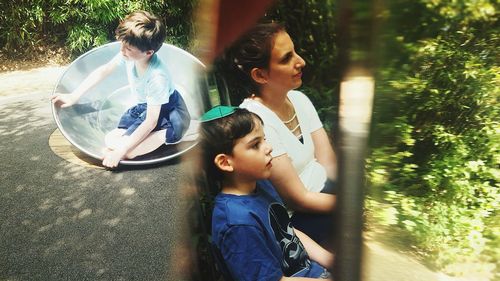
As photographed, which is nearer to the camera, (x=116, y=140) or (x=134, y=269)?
(x=134, y=269)

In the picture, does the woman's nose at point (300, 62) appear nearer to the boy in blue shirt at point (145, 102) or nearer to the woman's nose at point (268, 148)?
the woman's nose at point (268, 148)

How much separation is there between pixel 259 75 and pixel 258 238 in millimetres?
479

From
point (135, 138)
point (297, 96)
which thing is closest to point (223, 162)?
point (297, 96)

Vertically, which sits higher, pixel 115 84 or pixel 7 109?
pixel 115 84

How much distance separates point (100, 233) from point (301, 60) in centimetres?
298

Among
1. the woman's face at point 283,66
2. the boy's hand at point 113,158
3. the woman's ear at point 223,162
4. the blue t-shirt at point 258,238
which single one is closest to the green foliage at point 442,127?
the woman's face at point 283,66

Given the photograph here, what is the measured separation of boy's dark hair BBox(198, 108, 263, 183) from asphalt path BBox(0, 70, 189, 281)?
1.41m

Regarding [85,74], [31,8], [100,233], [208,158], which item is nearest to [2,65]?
[31,8]

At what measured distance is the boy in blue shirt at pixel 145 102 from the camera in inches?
172

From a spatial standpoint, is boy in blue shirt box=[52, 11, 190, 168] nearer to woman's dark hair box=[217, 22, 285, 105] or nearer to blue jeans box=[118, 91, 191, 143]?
blue jeans box=[118, 91, 191, 143]

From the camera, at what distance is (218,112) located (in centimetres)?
109

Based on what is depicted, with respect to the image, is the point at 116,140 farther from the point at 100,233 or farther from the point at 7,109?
the point at 7,109

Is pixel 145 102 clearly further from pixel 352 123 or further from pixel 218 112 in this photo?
pixel 352 123

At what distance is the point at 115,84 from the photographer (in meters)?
5.12
